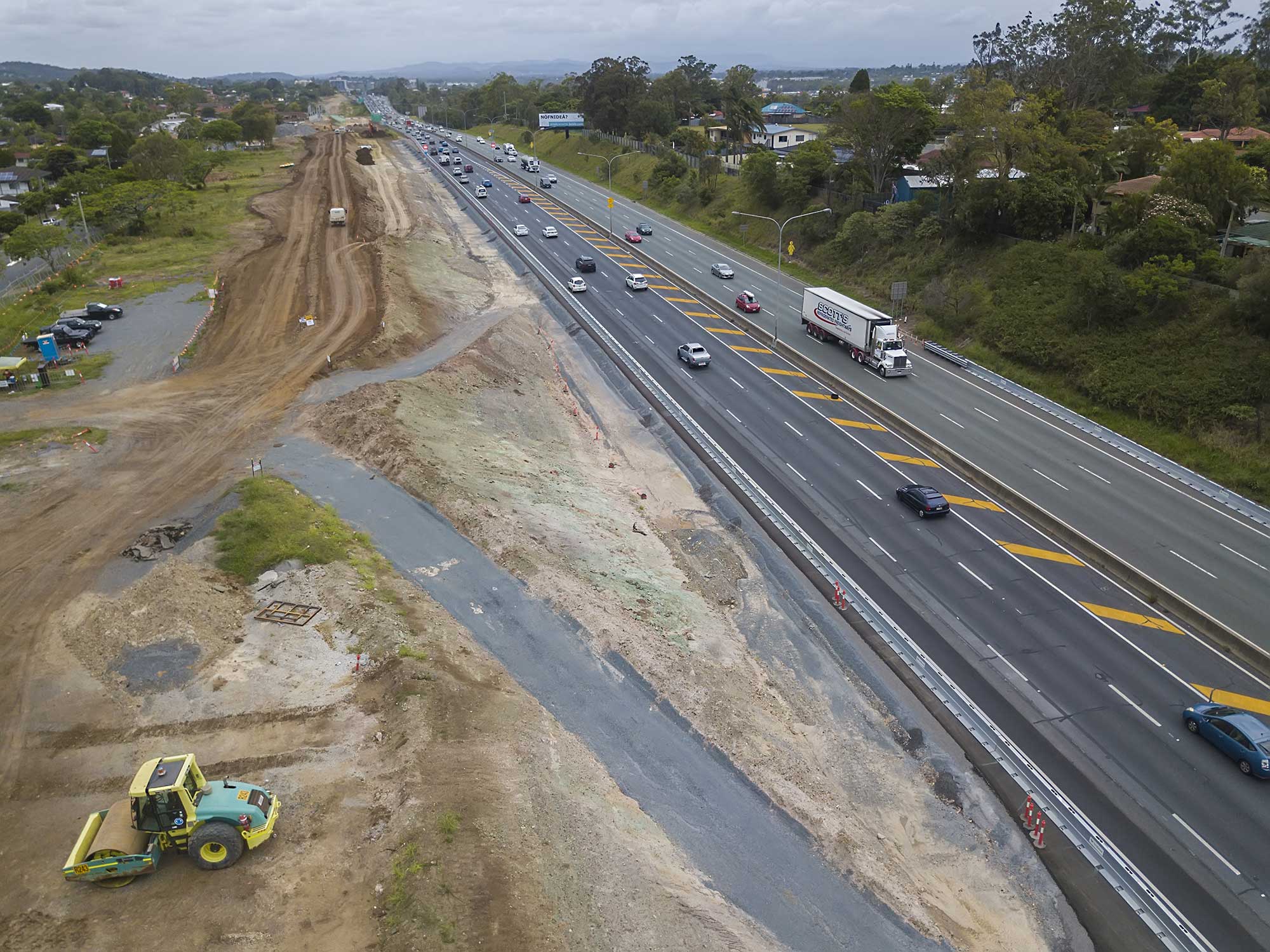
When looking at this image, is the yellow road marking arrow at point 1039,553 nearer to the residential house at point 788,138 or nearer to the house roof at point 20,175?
the residential house at point 788,138

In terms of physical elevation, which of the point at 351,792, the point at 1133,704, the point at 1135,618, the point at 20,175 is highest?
the point at 20,175

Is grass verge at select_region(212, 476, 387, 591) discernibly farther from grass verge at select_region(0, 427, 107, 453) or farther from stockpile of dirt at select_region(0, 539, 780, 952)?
grass verge at select_region(0, 427, 107, 453)

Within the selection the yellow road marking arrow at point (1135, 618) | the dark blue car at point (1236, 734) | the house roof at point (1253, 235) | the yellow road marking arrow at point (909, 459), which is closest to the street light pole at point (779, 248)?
the yellow road marking arrow at point (909, 459)

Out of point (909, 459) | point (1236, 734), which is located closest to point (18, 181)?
point (909, 459)

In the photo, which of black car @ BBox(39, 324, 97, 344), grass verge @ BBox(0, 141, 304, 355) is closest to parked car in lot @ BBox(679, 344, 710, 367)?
black car @ BBox(39, 324, 97, 344)

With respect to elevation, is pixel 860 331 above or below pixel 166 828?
above

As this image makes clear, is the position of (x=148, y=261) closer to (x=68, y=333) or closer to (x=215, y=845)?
(x=68, y=333)

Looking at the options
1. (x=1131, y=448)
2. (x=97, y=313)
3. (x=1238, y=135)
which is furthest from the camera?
(x=1238, y=135)

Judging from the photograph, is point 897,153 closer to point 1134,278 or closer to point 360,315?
point 1134,278
